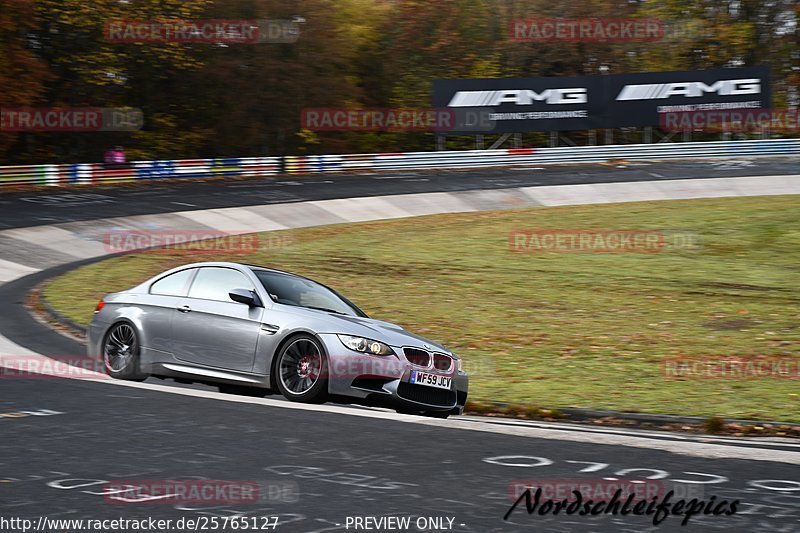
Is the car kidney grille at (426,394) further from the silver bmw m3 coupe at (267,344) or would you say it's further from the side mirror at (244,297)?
the side mirror at (244,297)

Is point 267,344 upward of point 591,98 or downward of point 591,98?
downward

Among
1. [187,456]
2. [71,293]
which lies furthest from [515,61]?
[187,456]

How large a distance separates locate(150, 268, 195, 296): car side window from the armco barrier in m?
30.1

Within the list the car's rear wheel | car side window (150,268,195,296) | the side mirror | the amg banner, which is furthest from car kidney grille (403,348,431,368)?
the amg banner

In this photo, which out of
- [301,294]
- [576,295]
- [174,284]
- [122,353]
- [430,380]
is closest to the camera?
[430,380]

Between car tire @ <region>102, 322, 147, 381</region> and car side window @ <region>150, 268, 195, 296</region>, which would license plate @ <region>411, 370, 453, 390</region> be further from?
car tire @ <region>102, 322, 147, 381</region>

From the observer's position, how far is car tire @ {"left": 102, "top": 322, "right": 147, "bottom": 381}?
10438 mm

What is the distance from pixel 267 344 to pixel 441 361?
1.62 meters

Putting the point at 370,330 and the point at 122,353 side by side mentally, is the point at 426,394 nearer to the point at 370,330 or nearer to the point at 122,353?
the point at 370,330

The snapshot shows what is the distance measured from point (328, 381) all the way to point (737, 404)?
4287mm

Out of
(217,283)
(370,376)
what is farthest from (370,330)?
(217,283)

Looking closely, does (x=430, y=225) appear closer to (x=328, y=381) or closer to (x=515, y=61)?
(x=328, y=381)

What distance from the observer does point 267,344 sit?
30.7ft

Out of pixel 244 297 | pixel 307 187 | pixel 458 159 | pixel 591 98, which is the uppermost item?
pixel 591 98
